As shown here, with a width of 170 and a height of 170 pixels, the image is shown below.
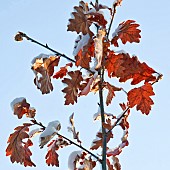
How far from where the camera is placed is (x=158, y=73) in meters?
2.90

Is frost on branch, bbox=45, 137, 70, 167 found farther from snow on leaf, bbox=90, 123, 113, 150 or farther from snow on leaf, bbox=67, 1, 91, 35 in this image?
snow on leaf, bbox=67, 1, 91, 35

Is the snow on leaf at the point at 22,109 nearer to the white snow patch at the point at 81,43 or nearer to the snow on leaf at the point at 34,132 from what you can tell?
the snow on leaf at the point at 34,132

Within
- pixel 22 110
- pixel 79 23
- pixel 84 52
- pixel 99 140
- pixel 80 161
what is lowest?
pixel 80 161

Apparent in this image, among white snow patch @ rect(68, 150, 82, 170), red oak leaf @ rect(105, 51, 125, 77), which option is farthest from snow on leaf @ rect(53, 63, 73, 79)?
white snow patch @ rect(68, 150, 82, 170)

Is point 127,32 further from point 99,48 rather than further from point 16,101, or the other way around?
point 16,101

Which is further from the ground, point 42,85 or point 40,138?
point 42,85

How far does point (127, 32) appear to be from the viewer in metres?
3.18

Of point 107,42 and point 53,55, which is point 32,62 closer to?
point 53,55

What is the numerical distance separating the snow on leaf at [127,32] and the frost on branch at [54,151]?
75cm

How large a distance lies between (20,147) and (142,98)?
2.89 feet

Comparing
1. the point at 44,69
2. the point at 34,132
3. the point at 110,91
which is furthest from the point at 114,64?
the point at 34,132

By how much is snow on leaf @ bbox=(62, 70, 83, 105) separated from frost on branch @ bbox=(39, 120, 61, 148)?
16 centimetres

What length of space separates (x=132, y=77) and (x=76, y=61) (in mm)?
379

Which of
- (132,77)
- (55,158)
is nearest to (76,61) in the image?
(132,77)
